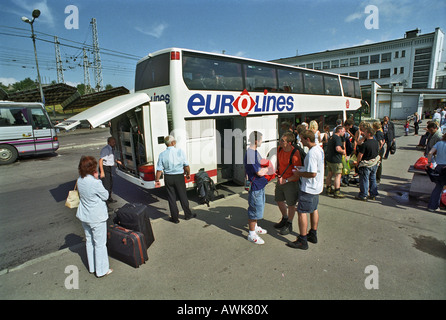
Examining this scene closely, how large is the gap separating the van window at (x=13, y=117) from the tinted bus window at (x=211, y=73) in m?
11.2

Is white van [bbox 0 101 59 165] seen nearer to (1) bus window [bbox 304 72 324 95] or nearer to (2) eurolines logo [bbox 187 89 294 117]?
(2) eurolines logo [bbox 187 89 294 117]

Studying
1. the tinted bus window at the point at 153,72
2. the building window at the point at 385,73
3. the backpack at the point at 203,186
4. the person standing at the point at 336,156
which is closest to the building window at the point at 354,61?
the building window at the point at 385,73

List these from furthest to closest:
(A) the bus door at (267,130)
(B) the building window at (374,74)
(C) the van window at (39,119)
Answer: (B) the building window at (374,74)
(C) the van window at (39,119)
(A) the bus door at (267,130)

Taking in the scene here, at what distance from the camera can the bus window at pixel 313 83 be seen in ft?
30.0

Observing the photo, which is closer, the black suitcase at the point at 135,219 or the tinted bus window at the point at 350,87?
the black suitcase at the point at 135,219

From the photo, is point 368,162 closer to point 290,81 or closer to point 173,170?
point 290,81

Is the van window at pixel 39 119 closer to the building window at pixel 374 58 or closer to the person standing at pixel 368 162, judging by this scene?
the person standing at pixel 368 162

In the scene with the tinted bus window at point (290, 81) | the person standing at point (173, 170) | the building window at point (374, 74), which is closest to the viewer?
the person standing at point (173, 170)

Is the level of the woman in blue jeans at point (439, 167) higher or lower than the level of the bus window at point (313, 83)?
lower

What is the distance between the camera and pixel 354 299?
2920 millimetres

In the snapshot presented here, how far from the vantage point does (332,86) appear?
10.7 metres

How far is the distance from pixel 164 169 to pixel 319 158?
300 centimetres

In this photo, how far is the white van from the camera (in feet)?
38.0
